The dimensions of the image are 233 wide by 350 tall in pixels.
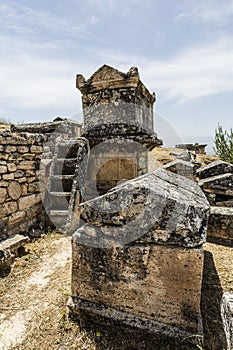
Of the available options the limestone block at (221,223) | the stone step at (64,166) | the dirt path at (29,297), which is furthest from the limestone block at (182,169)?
the dirt path at (29,297)

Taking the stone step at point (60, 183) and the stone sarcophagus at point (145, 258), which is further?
the stone step at point (60, 183)

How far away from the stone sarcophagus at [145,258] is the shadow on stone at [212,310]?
217 mm

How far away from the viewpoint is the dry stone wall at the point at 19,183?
14.2 feet

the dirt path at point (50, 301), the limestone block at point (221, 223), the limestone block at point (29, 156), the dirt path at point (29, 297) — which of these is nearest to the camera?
the dirt path at point (50, 301)

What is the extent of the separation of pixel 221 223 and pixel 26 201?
3.87m

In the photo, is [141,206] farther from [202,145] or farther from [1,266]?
[202,145]

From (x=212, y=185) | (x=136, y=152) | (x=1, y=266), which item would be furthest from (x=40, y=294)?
(x=212, y=185)

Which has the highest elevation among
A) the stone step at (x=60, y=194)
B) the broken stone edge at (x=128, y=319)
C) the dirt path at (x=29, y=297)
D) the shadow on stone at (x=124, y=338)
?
the stone step at (x=60, y=194)

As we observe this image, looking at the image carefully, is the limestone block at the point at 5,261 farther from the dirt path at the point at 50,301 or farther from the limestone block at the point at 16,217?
the limestone block at the point at 16,217

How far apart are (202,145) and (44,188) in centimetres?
1442

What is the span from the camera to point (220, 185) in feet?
15.6

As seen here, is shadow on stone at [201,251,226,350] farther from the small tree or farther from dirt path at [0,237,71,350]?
the small tree

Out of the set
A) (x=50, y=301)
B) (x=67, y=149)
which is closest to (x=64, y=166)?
(x=67, y=149)

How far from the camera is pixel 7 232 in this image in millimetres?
4328
